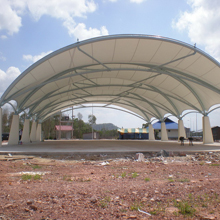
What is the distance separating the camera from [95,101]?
4381 centimetres

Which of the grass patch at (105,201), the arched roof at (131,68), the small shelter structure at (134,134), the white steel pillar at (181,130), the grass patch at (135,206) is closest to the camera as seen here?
the grass patch at (135,206)

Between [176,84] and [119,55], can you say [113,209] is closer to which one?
[119,55]

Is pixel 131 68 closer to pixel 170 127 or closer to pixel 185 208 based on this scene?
pixel 185 208

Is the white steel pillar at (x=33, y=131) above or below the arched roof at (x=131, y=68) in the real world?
below

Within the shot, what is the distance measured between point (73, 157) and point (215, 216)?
10311mm

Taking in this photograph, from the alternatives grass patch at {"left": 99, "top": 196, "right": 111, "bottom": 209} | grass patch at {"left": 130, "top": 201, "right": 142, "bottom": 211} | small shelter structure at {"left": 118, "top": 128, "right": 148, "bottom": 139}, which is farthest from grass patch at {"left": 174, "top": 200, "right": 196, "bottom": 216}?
small shelter structure at {"left": 118, "top": 128, "right": 148, "bottom": 139}

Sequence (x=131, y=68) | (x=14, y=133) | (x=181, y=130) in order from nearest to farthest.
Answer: (x=131, y=68)
(x=14, y=133)
(x=181, y=130)

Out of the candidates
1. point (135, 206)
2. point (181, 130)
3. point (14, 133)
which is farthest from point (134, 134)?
point (135, 206)

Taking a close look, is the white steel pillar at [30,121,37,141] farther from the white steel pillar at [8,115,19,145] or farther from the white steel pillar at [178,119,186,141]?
the white steel pillar at [178,119,186,141]

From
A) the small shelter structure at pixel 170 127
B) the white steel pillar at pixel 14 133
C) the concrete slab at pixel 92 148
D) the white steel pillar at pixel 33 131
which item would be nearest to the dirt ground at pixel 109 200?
the concrete slab at pixel 92 148

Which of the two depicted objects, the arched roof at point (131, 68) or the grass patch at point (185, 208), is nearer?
the grass patch at point (185, 208)

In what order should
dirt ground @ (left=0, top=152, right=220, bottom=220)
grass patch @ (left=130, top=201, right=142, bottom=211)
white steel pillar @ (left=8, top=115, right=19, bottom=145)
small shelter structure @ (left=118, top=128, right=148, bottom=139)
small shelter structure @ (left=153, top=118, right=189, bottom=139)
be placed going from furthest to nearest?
1. small shelter structure @ (left=118, top=128, right=148, bottom=139)
2. small shelter structure @ (left=153, top=118, right=189, bottom=139)
3. white steel pillar @ (left=8, top=115, right=19, bottom=145)
4. grass patch @ (left=130, top=201, right=142, bottom=211)
5. dirt ground @ (left=0, top=152, right=220, bottom=220)

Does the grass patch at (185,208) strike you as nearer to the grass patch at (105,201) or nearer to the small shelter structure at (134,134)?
the grass patch at (105,201)

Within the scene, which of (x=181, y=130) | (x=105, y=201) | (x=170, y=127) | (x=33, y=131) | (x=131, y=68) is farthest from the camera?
(x=170, y=127)
